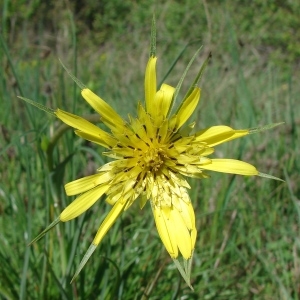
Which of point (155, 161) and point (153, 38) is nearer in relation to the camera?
point (153, 38)

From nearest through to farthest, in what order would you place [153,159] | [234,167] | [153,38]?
[153,38] < [234,167] < [153,159]

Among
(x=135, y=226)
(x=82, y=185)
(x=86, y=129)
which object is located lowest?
(x=135, y=226)

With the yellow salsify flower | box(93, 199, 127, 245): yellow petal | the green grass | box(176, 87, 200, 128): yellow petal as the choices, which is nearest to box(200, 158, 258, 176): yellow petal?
the yellow salsify flower

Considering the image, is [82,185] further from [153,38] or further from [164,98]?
[153,38]

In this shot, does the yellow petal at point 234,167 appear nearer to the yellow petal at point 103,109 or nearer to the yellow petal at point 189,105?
the yellow petal at point 189,105

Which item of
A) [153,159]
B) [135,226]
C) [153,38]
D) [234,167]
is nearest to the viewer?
[153,38]

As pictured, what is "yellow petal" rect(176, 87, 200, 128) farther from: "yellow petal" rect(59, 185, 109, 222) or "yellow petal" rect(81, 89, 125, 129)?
"yellow petal" rect(59, 185, 109, 222)

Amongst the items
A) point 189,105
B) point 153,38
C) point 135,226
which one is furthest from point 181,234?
point 135,226

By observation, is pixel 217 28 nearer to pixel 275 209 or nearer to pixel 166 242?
pixel 275 209

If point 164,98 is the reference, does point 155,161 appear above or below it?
below
